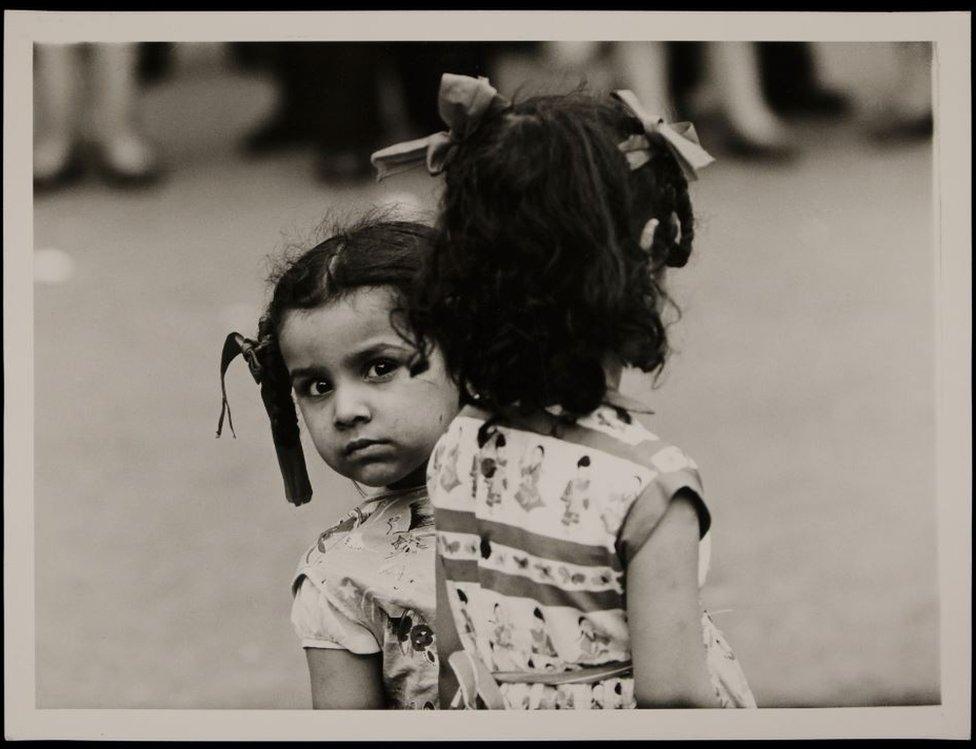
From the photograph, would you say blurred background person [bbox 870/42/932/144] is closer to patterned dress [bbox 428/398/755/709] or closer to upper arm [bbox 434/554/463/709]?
patterned dress [bbox 428/398/755/709]

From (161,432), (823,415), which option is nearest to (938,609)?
(823,415)

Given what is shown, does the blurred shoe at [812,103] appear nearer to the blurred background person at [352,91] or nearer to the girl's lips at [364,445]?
the blurred background person at [352,91]

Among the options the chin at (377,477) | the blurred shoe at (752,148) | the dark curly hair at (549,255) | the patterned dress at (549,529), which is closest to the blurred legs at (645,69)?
the blurred shoe at (752,148)

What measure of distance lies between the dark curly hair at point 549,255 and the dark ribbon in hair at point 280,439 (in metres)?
0.50

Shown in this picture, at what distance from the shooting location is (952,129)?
214cm

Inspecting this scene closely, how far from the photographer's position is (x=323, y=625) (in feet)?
6.51

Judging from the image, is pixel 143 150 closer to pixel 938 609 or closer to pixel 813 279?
pixel 813 279

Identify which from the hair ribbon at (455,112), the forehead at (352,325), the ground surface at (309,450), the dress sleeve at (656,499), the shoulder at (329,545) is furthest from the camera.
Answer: the ground surface at (309,450)

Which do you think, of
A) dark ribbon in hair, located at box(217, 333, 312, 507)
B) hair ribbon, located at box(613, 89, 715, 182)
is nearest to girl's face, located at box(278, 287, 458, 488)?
dark ribbon in hair, located at box(217, 333, 312, 507)

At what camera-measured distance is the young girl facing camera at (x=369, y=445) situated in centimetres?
192

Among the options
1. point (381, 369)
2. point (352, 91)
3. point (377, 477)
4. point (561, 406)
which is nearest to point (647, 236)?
point (561, 406)

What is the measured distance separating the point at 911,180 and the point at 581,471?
3.05 ft

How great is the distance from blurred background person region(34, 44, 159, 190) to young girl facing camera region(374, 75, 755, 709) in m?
0.67

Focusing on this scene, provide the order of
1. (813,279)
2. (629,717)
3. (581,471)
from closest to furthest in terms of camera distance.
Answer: (581,471) < (629,717) < (813,279)
